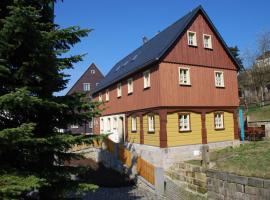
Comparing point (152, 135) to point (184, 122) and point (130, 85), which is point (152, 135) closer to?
point (184, 122)

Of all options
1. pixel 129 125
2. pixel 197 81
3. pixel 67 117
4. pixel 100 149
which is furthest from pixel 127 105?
pixel 67 117

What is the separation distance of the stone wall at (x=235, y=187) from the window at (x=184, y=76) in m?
8.63

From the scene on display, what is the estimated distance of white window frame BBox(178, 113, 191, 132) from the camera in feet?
63.9

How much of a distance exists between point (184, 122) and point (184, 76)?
3047 millimetres

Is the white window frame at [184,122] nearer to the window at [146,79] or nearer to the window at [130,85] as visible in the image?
the window at [146,79]

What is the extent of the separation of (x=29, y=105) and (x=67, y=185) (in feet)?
8.05

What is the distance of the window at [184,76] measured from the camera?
19.9 meters

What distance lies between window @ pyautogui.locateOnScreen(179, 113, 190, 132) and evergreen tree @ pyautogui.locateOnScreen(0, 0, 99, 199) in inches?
444

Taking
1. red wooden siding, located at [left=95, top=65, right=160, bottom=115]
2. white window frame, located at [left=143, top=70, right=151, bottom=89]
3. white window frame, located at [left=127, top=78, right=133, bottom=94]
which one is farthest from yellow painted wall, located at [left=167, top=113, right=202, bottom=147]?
white window frame, located at [left=127, top=78, right=133, bottom=94]

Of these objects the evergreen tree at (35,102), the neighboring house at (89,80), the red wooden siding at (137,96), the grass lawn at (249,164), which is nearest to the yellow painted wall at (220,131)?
the red wooden siding at (137,96)

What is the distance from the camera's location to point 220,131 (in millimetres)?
21156

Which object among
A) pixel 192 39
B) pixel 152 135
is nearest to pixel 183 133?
pixel 152 135

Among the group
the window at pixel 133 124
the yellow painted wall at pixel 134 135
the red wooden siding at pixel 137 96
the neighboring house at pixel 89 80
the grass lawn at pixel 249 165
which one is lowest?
the grass lawn at pixel 249 165

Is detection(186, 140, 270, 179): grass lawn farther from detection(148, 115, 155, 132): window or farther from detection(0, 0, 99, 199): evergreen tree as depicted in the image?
detection(148, 115, 155, 132): window
